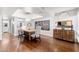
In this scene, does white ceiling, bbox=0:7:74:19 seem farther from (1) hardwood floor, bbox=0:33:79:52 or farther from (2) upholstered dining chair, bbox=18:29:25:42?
(1) hardwood floor, bbox=0:33:79:52

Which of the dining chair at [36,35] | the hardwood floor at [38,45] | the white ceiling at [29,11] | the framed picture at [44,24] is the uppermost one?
the white ceiling at [29,11]

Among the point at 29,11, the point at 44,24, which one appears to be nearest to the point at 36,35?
the point at 44,24

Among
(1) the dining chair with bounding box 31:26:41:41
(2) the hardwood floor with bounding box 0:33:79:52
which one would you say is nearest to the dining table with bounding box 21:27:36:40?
(1) the dining chair with bounding box 31:26:41:41

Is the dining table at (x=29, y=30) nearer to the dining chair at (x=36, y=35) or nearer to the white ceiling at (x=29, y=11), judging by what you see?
the dining chair at (x=36, y=35)

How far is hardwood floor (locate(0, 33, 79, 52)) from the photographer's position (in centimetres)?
282

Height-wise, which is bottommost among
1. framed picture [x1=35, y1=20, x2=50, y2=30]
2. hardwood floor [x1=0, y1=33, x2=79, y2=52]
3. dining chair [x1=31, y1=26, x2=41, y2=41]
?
hardwood floor [x1=0, y1=33, x2=79, y2=52]

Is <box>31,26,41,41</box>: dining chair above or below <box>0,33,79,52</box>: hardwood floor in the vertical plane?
above

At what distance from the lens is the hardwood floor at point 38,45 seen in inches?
111

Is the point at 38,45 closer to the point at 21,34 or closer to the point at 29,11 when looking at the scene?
the point at 21,34

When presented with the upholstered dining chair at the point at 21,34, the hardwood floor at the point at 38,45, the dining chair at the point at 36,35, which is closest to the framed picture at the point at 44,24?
the dining chair at the point at 36,35

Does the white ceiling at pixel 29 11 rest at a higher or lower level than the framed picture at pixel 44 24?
higher

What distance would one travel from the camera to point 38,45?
113 inches
